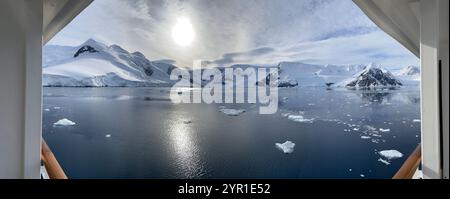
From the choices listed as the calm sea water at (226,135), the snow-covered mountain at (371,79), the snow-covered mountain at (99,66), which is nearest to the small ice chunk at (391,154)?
the calm sea water at (226,135)

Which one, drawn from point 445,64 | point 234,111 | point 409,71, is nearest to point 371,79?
point 409,71

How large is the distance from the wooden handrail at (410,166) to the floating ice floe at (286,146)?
1.46ft

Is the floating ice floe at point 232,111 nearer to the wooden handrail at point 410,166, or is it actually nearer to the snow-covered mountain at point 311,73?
the snow-covered mountain at point 311,73

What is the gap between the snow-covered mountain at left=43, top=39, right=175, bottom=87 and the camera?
117 centimetres

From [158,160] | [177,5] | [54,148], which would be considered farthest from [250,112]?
[54,148]

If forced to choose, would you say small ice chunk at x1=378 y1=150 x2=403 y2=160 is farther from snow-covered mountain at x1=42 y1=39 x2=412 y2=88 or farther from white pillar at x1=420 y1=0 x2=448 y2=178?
snow-covered mountain at x1=42 y1=39 x2=412 y2=88

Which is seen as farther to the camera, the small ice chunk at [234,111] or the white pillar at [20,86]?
the small ice chunk at [234,111]

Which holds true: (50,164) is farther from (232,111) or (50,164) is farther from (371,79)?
(371,79)

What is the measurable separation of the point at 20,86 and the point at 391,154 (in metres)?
1.55

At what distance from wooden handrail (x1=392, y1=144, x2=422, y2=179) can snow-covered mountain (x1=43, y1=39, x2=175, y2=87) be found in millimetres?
1046

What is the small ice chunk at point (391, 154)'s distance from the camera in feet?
3.85

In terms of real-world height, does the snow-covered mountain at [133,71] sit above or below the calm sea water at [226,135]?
above

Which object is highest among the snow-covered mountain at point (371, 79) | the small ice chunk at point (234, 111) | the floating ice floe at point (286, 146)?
the snow-covered mountain at point (371, 79)

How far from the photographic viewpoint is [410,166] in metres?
1.15
